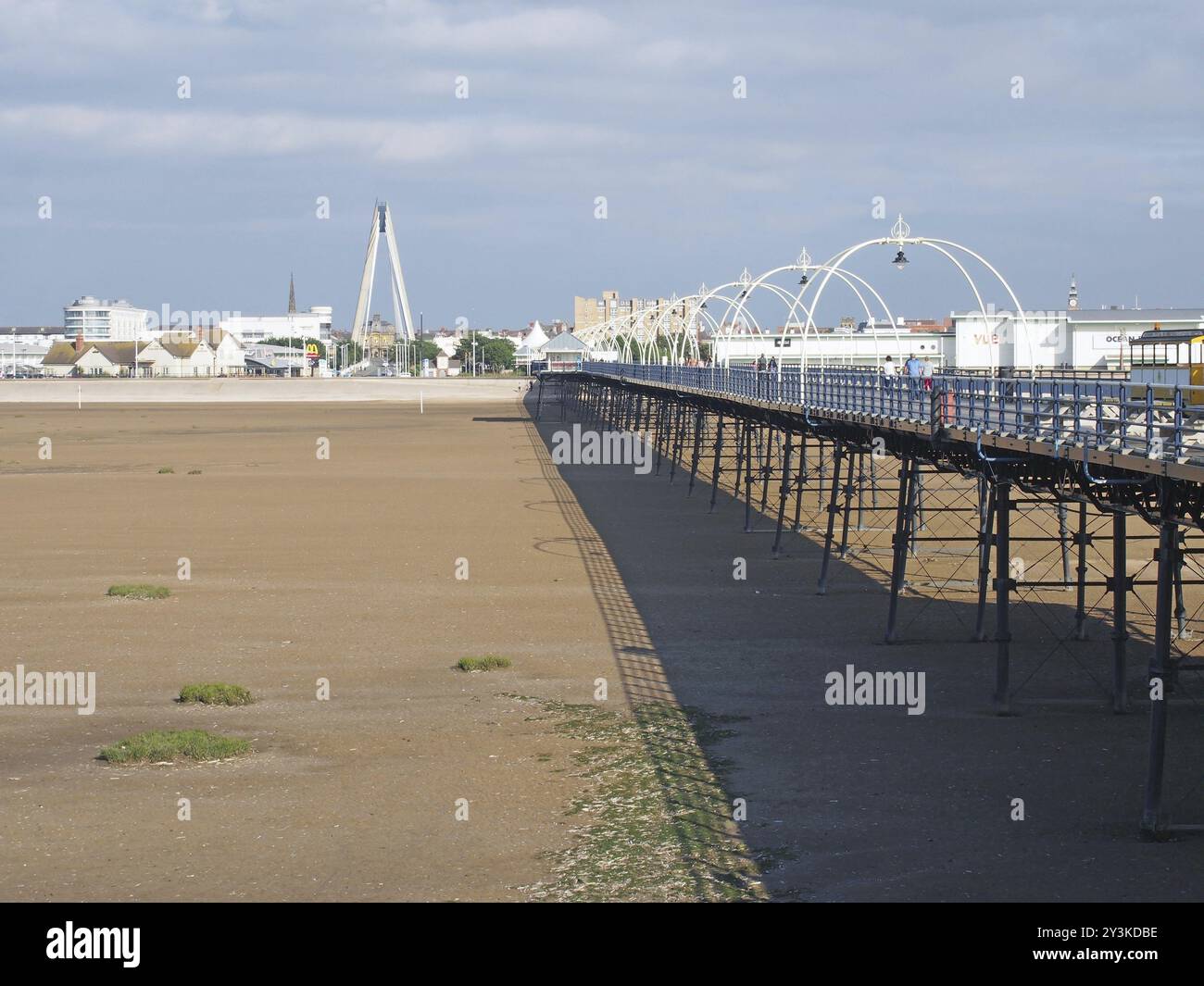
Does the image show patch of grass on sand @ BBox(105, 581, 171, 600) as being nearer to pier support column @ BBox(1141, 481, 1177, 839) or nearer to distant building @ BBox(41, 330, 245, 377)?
pier support column @ BBox(1141, 481, 1177, 839)

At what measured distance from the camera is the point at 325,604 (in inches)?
893

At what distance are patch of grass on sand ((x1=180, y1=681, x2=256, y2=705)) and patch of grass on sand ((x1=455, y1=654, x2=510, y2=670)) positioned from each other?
2699 millimetres

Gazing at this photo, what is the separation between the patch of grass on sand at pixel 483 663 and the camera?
1802 cm

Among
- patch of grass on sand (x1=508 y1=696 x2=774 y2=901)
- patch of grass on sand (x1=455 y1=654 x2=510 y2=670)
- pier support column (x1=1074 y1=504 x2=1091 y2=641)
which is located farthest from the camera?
pier support column (x1=1074 y1=504 x2=1091 y2=641)

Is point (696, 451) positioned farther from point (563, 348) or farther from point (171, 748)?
point (563, 348)

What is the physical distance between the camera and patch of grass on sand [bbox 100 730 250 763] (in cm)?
1409

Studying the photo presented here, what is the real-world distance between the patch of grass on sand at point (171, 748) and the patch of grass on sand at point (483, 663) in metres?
3.88

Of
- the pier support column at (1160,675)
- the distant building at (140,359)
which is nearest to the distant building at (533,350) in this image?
the distant building at (140,359)

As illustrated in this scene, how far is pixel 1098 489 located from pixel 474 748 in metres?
6.53

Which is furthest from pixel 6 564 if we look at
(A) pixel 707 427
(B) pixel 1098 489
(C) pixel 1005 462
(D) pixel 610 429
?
(D) pixel 610 429

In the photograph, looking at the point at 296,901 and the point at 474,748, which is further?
the point at 474,748

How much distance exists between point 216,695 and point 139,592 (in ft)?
25.5

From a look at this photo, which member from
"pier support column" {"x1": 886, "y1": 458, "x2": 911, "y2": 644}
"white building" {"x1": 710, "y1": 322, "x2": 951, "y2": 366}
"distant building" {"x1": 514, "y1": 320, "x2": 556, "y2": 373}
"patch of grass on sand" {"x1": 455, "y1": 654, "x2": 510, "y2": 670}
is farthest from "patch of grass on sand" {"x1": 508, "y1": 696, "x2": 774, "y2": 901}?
→ "distant building" {"x1": 514, "y1": 320, "x2": 556, "y2": 373}
